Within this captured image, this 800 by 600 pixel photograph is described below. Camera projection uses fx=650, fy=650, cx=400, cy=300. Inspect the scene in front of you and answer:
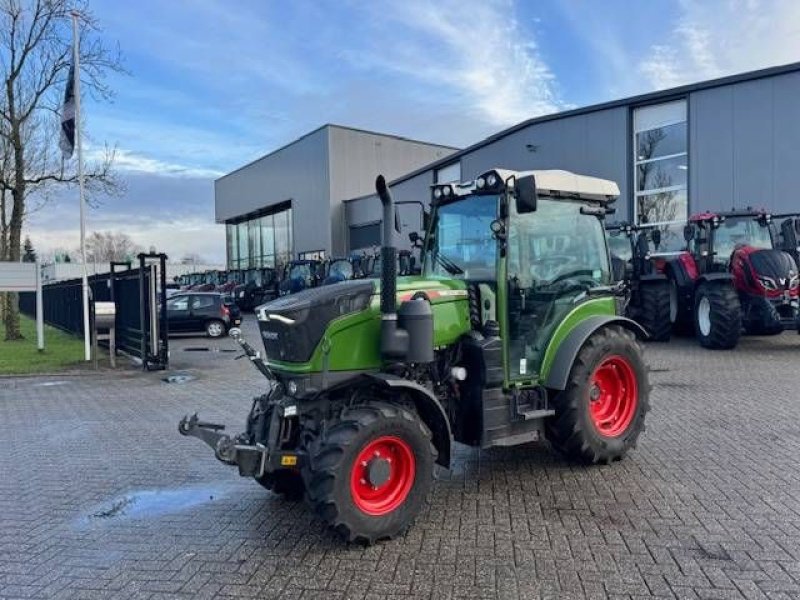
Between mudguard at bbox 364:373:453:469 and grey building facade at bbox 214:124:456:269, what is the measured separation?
33149mm

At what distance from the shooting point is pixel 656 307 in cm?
1395

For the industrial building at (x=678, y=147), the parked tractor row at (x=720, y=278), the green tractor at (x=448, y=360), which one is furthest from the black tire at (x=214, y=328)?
the green tractor at (x=448, y=360)

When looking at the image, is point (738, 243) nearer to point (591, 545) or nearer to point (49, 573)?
point (591, 545)

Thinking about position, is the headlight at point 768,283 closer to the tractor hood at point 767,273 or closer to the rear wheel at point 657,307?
the tractor hood at point 767,273

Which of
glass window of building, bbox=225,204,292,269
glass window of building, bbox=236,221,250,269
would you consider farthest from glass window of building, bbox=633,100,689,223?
glass window of building, bbox=236,221,250,269

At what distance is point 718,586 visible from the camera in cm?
350

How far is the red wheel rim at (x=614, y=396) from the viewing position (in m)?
5.76

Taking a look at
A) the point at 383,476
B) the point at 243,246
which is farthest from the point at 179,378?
the point at 243,246

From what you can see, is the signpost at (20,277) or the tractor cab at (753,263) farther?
the signpost at (20,277)

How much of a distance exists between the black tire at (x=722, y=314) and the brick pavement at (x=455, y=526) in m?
5.36

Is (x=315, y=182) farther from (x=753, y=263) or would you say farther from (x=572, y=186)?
(x=572, y=186)

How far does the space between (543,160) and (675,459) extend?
17.8 meters

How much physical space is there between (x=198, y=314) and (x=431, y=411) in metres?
16.9

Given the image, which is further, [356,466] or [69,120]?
[69,120]
